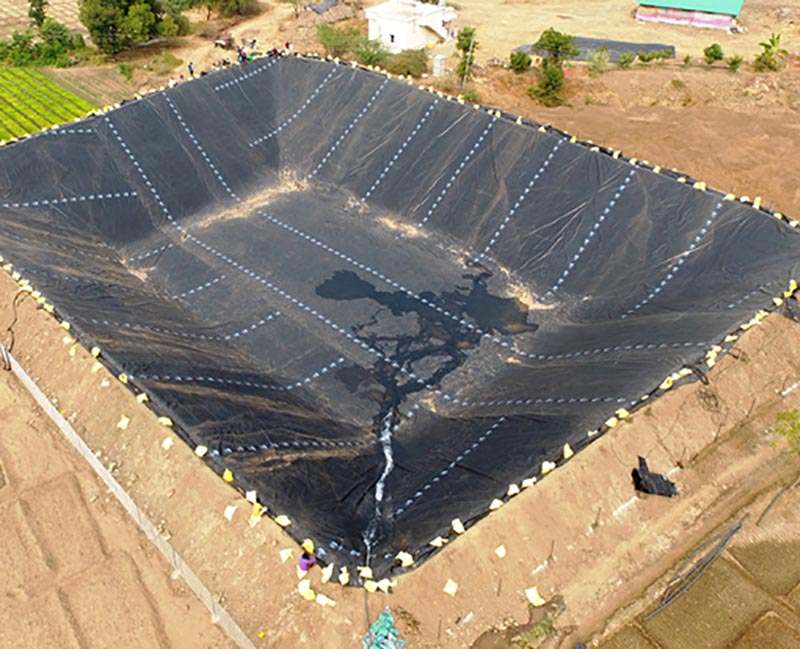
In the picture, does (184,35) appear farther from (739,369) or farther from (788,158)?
(739,369)

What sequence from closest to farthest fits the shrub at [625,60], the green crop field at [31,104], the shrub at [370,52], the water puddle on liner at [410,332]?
the water puddle on liner at [410,332] → the green crop field at [31,104] → the shrub at [625,60] → the shrub at [370,52]

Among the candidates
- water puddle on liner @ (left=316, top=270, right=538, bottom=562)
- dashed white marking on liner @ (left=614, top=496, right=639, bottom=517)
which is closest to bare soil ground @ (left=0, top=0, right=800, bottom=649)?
dashed white marking on liner @ (left=614, top=496, right=639, bottom=517)

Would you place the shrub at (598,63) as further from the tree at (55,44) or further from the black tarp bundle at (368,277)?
the tree at (55,44)

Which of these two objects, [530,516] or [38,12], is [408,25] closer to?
[38,12]

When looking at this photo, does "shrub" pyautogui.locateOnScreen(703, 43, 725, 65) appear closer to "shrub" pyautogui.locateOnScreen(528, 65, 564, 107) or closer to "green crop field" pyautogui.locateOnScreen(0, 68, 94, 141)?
"shrub" pyautogui.locateOnScreen(528, 65, 564, 107)

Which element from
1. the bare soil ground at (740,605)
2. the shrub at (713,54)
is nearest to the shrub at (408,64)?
the shrub at (713,54)

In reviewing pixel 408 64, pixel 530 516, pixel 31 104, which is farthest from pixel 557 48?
pixel 530 516
